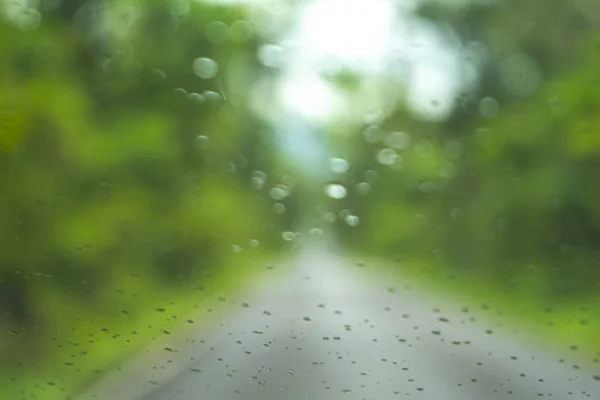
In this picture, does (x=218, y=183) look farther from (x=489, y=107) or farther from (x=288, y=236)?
(x=489, y=107)

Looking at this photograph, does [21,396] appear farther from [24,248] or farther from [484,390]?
[484,390]

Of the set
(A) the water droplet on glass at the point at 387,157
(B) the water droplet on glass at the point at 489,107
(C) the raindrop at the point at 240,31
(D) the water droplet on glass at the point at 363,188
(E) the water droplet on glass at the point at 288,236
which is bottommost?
(E) the water droplet on glass at the point at 288,236

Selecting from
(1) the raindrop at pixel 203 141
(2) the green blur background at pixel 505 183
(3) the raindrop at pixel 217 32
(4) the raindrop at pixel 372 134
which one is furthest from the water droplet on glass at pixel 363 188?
(3) the raindrop at pixel 217 32

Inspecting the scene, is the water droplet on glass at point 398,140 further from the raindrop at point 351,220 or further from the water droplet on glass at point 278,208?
the water droplet on glass at point 278,208

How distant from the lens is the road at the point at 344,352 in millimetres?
1882

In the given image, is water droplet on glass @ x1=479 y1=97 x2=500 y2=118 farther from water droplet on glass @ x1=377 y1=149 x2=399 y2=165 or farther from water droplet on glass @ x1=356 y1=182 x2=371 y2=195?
water droplet on glass @ x1=356 y1=182 x2=371 y2=195

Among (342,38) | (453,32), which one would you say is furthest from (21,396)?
Result: (453,32)

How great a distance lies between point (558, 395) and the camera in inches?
72.1

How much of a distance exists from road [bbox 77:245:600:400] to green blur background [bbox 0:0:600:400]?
0.08m

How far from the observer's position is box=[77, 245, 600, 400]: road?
1.88m

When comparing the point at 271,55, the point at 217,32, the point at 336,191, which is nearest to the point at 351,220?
the point at 336,191

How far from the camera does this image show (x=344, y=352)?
6.43 feet

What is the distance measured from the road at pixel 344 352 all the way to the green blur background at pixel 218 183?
0.26ft

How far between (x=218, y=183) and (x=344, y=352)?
0.73 meters
